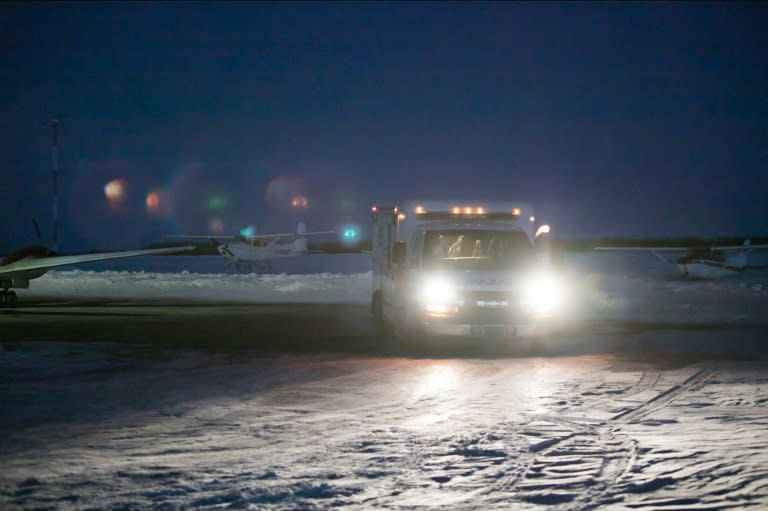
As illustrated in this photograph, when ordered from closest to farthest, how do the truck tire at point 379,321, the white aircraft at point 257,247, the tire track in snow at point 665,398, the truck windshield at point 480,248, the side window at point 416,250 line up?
the tire track in snow at point 665,398 < the side window at point 416,250 < the truck windshield at point 480,248 < the truck tire at point 379,321 < the white aircraft at point 257,247

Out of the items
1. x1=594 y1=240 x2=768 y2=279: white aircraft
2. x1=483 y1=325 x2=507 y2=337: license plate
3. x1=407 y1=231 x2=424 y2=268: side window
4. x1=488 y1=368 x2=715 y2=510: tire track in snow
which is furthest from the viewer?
x1=594 y1=240 x2=768 y2=279: white aircraft

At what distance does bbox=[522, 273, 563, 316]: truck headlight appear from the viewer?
1556cm

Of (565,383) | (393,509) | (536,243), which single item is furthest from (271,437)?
(536,243)

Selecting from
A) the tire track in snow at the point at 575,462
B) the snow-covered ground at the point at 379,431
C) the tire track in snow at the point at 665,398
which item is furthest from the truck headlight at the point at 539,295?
the tire track in snow at the point at 575,462

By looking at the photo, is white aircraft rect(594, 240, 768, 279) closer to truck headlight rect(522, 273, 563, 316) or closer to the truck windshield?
the truck windshield

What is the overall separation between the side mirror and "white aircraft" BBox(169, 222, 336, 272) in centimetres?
3994

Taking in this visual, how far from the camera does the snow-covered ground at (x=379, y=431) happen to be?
20.7 ft

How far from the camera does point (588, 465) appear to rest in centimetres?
717

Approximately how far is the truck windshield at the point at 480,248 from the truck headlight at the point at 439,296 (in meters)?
1.11

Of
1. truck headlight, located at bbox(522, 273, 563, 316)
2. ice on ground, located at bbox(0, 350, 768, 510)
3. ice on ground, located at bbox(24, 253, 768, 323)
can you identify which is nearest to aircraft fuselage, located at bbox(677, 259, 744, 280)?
ice on ground, located at bbox(24, 253, 768, 323)

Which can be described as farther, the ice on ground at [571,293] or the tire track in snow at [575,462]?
the ice on ground at [571,293]

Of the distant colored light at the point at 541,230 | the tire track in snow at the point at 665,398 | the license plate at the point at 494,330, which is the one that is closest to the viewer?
the tire track in snow at the point at 665,398

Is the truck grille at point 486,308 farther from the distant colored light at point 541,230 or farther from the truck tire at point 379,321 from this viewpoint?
the truck tire at point 379,321

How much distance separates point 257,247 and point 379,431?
53020 mm
